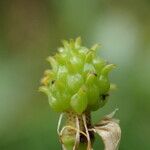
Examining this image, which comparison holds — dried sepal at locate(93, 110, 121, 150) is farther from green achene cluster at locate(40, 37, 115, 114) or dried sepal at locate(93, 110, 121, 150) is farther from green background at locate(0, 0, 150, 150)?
green background at locate(0, 0, 150, 150)

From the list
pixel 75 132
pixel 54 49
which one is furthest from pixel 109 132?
pixel 54 49

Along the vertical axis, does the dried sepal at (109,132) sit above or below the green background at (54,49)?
below

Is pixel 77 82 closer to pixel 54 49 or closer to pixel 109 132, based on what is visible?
pixel 109 132

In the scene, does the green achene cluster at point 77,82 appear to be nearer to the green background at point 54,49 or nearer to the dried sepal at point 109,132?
the dried sepal at point 109,132

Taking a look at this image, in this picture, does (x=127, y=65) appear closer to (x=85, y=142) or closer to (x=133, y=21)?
(x=133, y=21)

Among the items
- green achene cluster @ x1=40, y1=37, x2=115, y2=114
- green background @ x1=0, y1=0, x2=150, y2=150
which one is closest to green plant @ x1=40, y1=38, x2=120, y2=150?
green achene cluster @ x1=40, y1=37, x2=115, y2=114

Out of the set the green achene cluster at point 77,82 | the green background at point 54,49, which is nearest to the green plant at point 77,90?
the green achene cluster at point 77,82

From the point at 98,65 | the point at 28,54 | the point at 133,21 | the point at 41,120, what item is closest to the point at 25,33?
the point at 28,54
